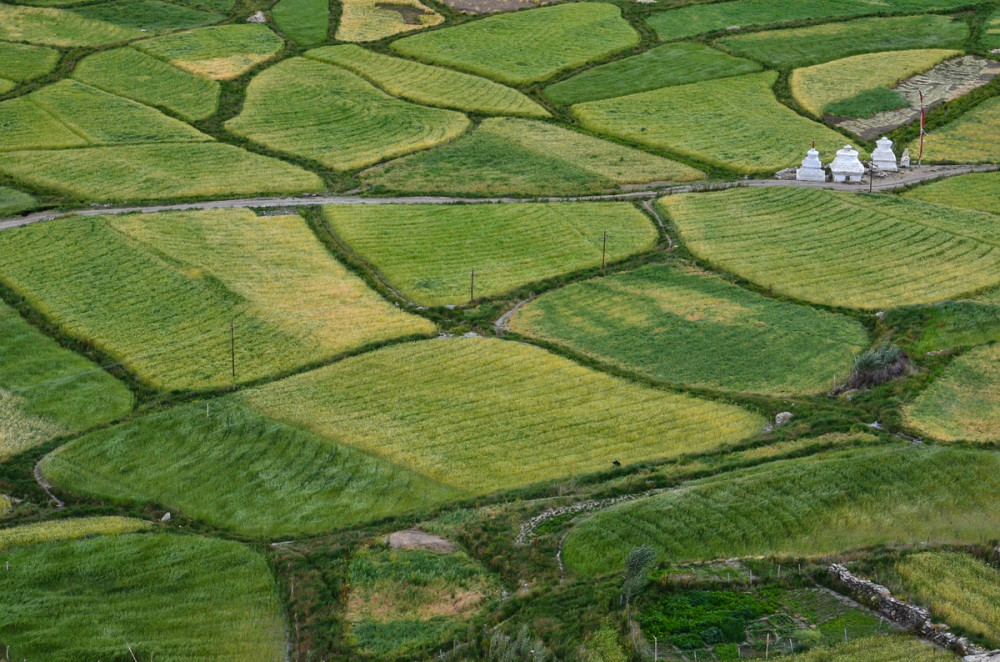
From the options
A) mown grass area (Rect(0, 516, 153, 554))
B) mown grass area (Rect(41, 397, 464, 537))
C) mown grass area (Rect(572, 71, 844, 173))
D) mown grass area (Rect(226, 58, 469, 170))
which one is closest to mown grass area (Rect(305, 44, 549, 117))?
mown grass area (Rect(226, 58, 469, 170))

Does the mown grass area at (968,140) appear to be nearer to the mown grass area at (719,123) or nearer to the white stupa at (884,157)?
the white stupa at (884,157)

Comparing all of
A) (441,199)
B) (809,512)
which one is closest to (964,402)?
(809,512)

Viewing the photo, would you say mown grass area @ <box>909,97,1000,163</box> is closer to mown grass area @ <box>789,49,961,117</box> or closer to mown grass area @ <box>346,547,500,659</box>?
mown grass area @ <box>789,49,961,117</box>

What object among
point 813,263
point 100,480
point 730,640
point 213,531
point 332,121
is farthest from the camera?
point 332,121

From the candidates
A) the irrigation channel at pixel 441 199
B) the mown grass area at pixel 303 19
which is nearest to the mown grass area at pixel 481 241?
the irrigation channel at pixel 441 199

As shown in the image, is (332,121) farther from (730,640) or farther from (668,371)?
(730,640)

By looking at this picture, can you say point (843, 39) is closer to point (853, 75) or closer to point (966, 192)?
point (853, 75)

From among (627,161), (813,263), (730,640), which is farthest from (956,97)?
(730,640)
